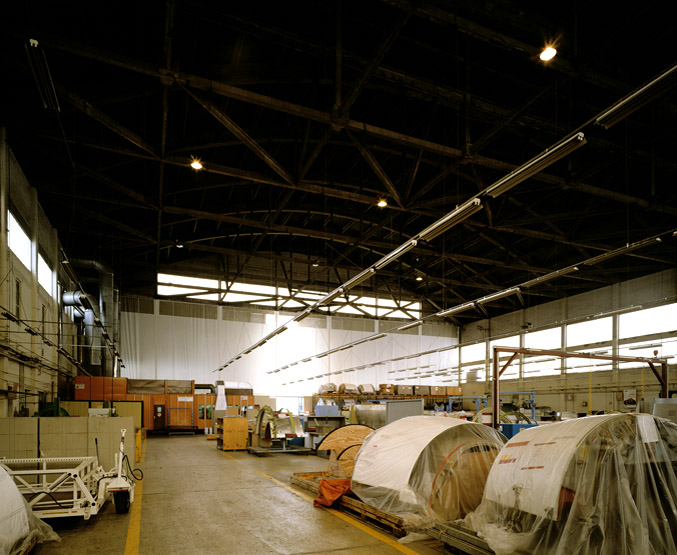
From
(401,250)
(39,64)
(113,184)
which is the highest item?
(113,184)

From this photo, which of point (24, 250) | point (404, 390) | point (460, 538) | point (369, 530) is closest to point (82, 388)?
point (24, 250)

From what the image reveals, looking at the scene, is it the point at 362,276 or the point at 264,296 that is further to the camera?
the point at 264,296

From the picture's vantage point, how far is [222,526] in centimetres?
704

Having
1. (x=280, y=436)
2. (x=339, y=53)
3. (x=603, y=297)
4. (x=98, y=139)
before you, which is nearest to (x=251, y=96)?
(x=339, y=53)

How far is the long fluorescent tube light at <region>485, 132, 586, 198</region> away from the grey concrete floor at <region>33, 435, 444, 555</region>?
5813 mm

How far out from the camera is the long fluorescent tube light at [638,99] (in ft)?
19.3

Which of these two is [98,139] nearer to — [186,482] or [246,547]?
[186,482]

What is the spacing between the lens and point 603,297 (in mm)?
24266

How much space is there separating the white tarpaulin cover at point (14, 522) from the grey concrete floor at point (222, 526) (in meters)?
0.38

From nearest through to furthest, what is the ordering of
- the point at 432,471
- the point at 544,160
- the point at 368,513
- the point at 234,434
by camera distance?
1. the point at 432,471
2. the point at 368,513
3. the point at 544,160
4. the point at 234,434

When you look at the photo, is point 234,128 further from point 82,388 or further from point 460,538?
point 82,388

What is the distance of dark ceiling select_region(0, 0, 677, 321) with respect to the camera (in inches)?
344

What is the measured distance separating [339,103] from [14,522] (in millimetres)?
7874

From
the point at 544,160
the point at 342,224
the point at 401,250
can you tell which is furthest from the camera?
the point at 342,224
